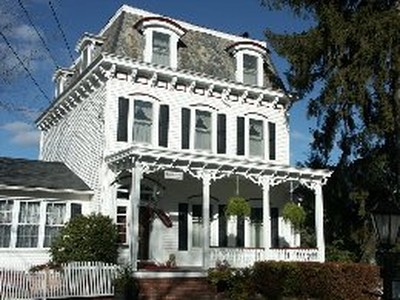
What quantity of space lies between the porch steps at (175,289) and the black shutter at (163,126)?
6000mm

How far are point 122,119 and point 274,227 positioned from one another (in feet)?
28.4

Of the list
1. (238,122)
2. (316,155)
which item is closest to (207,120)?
(238,122)

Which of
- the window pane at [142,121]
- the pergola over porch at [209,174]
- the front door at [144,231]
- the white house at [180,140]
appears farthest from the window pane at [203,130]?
the front door at [144,231]

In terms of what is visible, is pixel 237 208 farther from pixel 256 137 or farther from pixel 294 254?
pixel 256 137

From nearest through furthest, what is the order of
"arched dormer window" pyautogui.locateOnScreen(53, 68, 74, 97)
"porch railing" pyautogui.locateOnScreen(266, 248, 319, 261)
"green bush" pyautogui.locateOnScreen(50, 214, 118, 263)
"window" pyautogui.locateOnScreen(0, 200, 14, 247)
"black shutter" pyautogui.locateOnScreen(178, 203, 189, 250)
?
"green bush" pyautogui.locateOnScreen(50, 214, 118, 263) < "window" pyautogui.locateOnScreen(0, 200, 14, 247) < "porch railing" pyautogui.locateOnScreen(266, 248, 319, 261) < "black shutter" pyautogui.locateOnScreen(178, 203, 189, 250) < "arched dormer window" pyautogui.locateOnScreen(53, 68, 74, 97)

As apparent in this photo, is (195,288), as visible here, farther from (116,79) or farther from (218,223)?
(116,79)

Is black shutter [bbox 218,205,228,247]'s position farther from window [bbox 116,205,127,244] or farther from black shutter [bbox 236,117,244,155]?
window [bbox 116,205,127,244]

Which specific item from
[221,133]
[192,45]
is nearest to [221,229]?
[221,133]

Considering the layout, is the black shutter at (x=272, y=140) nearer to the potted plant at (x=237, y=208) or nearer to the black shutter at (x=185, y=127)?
the black shutter at (x=185, y=127)

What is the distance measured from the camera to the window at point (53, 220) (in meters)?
20.2

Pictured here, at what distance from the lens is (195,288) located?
58.8 feet

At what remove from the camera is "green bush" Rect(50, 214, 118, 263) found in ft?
58.2

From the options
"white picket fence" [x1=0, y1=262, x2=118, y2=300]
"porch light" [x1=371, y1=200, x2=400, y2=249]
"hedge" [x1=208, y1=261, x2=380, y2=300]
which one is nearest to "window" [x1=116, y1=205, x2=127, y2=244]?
"white picket fence" [x1=0, y1=262, x2=118, y2=300]

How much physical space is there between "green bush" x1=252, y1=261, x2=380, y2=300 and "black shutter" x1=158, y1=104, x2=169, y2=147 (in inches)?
263
